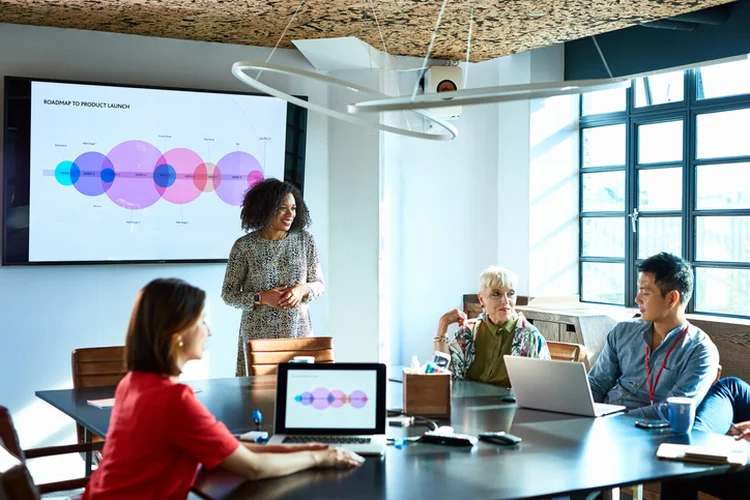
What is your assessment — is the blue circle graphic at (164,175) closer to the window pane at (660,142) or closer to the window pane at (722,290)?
the window pane at (660,142)

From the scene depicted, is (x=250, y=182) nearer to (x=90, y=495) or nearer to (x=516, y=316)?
(x=516, y=316)

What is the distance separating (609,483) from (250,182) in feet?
13.1

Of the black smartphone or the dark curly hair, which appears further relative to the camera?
the dark curly hair

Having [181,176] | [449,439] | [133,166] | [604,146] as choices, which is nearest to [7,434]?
[449,439]

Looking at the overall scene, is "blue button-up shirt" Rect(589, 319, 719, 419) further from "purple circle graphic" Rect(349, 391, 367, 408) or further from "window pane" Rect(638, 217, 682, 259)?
"window pane" Rect(638, 217, 682, 259)

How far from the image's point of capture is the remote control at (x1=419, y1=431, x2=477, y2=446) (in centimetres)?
292

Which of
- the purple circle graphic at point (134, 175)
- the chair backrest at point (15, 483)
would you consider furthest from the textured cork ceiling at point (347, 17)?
the chair backrest at point (15, 483)

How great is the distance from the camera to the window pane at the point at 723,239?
6.42 meters

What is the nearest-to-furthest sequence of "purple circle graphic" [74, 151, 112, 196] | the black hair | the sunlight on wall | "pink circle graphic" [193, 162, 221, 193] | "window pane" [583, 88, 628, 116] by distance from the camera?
the black hair, "purple circle graphic" [74, 151, 112, 196], "pink circle graphic" [193, 162, 221, 193], "window pane" [583, 88, 628, 116], the sunlight on wall

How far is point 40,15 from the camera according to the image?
5109 millimetres

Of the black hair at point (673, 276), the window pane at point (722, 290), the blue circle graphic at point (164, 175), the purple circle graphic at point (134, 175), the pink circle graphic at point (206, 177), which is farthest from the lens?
the window pane at point (722, 290)

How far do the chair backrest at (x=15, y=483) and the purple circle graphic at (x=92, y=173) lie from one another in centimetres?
348

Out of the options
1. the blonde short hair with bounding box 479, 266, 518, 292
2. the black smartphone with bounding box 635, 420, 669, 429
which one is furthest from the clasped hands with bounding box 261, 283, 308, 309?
the black smartphone with bounding box 635, 420, 669, 429

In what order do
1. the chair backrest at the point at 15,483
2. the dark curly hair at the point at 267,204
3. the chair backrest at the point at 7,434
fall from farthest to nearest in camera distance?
1. the dark curly hair at the point at 267,204
2. the chair backrest at the point at 7,434
3. the chair backrest at the point at 15,483
